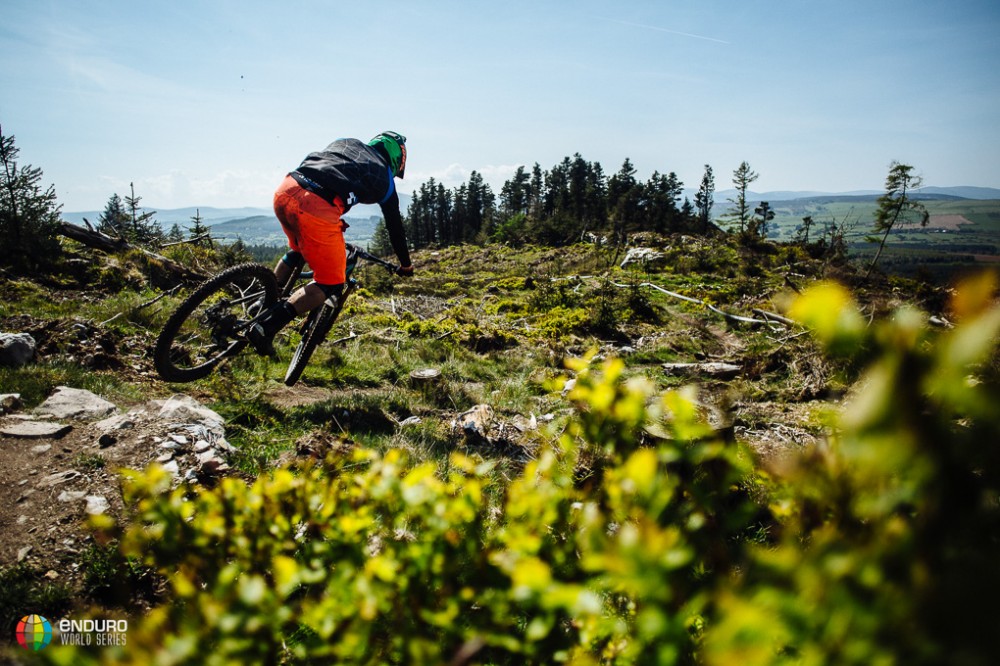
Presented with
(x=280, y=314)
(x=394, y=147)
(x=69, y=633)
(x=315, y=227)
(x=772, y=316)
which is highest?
(x=394, y=147)

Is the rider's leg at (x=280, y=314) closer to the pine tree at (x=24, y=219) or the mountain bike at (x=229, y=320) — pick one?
the mountain bike at (x=229, y=320)

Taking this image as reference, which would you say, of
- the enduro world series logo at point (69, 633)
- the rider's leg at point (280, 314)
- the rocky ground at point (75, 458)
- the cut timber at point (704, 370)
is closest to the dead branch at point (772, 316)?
the cut timber at point (704, 370)

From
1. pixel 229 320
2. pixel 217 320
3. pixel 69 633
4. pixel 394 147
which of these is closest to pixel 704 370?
pixel 394 147

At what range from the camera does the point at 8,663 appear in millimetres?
1840

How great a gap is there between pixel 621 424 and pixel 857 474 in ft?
1.78

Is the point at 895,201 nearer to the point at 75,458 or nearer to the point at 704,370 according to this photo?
the point at 704,370

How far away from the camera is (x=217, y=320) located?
16.7 ft

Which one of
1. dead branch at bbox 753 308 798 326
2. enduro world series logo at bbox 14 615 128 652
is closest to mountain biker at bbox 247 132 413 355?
enduro world series logo at bbox 14 615 128 652

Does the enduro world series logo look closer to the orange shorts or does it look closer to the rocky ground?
the rocky ground

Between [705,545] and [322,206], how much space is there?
14.6 ft

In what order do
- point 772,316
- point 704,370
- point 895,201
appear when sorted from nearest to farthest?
point 704,370
point 772,316
point 895,201

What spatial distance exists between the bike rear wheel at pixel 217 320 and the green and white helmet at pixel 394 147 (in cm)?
185

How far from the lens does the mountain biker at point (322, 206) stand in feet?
14.8

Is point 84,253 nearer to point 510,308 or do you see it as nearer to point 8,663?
point 510,308
